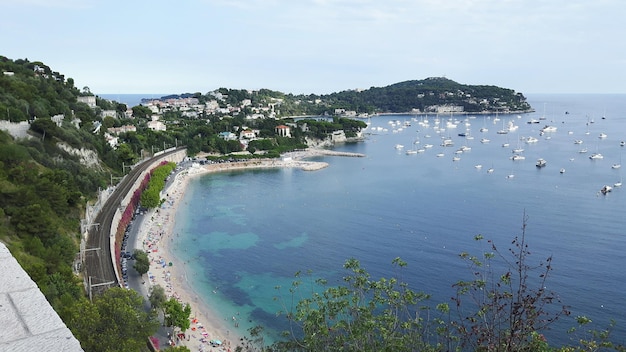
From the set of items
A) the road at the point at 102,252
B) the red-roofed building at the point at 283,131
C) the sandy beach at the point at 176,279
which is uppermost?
the red-roofed building at the point at 283,131

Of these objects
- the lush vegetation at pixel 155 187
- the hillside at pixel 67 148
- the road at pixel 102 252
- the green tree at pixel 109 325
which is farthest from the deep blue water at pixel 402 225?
the green tree at pixel 109 325

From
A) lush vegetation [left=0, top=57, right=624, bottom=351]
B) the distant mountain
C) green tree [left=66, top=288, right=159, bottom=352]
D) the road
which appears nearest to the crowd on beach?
lush vegetation [left=0, top=57, right=624, bottom=351]

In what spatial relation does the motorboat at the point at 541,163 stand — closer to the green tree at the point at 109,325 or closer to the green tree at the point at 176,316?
the green tree at the point at 176,316

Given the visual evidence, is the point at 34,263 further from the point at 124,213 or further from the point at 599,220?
the point at 599,220

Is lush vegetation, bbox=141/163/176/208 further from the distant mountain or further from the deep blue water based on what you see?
the distant mountain

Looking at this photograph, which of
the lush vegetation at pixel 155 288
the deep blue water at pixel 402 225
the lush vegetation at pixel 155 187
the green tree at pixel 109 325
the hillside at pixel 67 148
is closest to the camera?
the lush vegetation at pixel 155 288

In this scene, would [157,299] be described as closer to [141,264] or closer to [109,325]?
[141,264]
